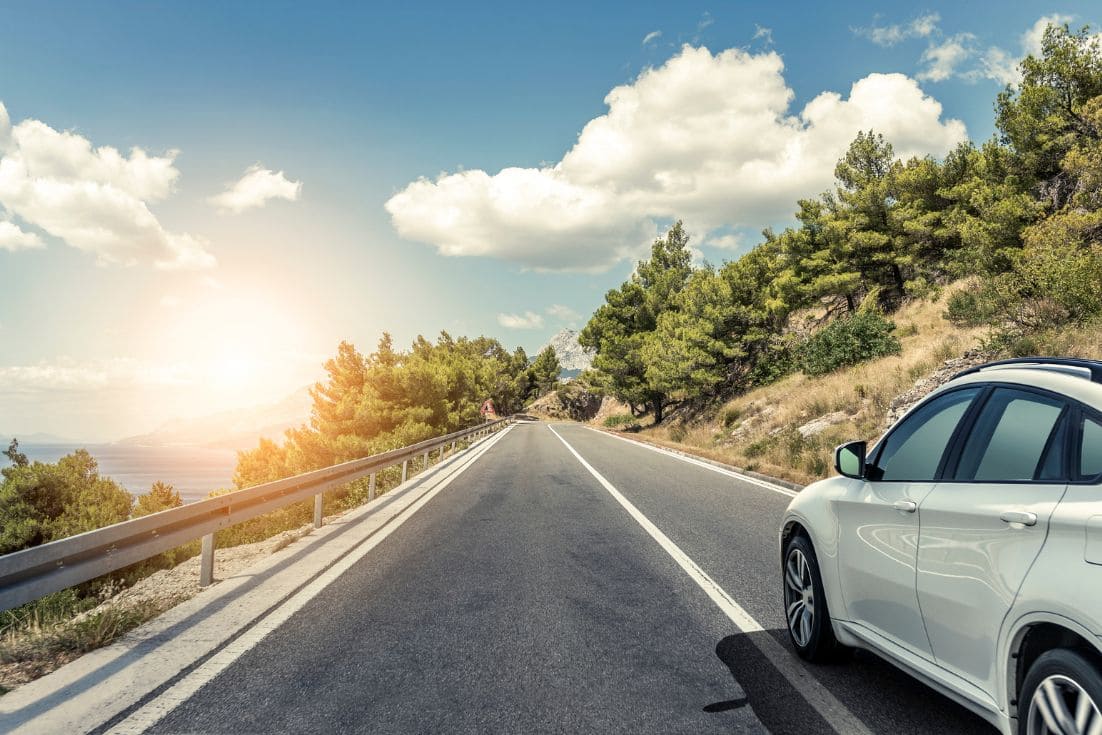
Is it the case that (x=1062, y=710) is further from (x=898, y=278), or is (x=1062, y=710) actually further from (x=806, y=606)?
(x=898, y=278)

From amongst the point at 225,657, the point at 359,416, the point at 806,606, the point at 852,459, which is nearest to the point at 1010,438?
the point at 852,459

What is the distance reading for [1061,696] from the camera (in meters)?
2.07

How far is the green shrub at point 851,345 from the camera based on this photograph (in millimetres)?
25062

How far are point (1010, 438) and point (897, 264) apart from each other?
3919 cm

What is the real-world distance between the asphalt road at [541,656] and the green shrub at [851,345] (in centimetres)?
1998

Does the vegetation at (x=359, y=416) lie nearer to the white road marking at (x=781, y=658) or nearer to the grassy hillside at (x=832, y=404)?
the grassy hillside at (x=832, y=404)

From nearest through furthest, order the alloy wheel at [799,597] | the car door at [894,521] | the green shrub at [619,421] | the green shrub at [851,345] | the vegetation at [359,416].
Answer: the car door at [894,521], the alloy wheel at [799,597], the green shrub at [851,345], the vegetation at [359,416], the green shrub at [619,421]

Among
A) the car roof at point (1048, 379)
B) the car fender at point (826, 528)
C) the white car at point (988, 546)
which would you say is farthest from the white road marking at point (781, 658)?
the car roof at point (1048, 379)

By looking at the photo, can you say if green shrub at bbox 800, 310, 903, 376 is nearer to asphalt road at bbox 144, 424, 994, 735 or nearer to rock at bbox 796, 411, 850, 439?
rock at bbox 796, 411, 850, 439

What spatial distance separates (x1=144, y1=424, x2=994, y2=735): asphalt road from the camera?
3.21m

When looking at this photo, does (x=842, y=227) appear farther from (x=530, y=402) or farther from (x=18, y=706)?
(x=530, y=402)

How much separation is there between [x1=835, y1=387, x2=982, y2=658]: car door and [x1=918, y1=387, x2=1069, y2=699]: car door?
0.38 ft

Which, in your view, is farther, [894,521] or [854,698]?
[854,698]

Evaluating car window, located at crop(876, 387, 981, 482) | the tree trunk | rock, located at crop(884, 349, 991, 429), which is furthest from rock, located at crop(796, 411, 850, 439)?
the tree trunk
